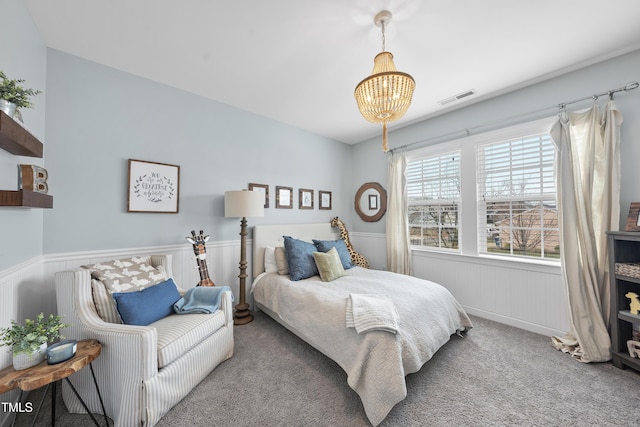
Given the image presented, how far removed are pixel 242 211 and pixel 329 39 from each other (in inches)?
72.5

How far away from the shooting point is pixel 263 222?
10.8 ft

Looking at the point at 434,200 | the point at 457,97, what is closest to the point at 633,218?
the point at 434,200

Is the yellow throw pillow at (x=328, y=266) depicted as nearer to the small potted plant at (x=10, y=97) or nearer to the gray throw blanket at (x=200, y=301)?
the gray throw blanket at (x=200, y=301)

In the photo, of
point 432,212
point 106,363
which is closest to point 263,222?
point 106,363

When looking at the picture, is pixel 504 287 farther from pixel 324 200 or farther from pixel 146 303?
pixel 146 303

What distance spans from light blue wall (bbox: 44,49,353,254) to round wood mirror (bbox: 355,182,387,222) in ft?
4.96

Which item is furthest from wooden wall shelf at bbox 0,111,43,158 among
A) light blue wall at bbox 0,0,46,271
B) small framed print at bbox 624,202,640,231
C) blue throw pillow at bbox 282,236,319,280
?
small framed print at bbox 624,202,640,231

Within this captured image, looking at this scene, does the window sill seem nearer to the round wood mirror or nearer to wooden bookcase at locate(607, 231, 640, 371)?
wooden bookcase at locate(607, 231, 640, 371)

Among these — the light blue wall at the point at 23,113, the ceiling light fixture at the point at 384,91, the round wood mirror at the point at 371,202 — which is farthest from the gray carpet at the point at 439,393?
the round wood mirror at the point at 371,202

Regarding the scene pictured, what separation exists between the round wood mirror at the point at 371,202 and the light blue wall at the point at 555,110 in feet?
2.53

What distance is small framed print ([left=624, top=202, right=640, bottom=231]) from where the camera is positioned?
1.82m

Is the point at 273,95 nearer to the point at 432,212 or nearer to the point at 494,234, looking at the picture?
the point at 432,212

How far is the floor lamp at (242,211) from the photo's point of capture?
2617 millimetres

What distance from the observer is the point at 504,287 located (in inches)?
104
